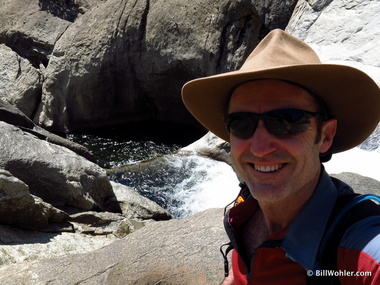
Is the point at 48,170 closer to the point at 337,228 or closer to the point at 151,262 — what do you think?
the point at 151,262

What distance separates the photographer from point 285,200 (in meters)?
1.82

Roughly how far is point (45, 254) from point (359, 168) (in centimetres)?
426

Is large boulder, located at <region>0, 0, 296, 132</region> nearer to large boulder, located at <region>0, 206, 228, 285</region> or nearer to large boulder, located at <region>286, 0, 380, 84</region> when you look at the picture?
large boulder, located at <region>286, 0, 380, 84</region>

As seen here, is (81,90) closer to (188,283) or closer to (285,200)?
(188,283)

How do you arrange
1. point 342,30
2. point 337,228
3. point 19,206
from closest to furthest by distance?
point 337,228 < point 19,206 < point 342,30

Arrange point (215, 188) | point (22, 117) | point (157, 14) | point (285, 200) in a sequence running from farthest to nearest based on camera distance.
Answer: point (157, 14), point (22, 117), point (215, 188), point (285, 200)

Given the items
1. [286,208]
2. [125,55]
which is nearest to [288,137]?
[286,208]

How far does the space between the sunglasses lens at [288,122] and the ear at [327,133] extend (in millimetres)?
135

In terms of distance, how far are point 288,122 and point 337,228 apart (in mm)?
430

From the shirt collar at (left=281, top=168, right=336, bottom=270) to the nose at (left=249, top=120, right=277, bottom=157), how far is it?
23 cm

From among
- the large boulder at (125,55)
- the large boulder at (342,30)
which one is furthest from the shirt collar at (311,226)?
the large boulder at (125,55)

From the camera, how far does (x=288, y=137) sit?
1.77 meters

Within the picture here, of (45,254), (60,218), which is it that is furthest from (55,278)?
(60,218)

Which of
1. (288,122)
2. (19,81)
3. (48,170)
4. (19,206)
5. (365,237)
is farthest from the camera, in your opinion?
(19,81)
